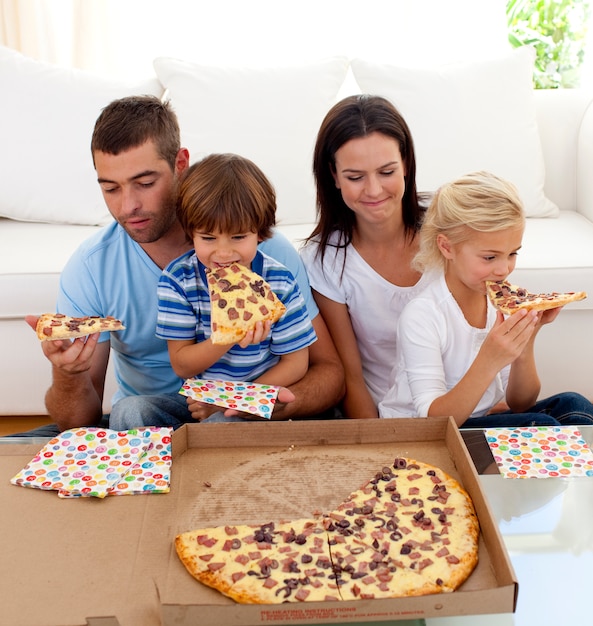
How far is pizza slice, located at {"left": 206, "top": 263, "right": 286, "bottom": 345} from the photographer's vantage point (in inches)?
63.9

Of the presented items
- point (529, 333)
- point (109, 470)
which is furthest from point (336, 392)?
point (109, 470)

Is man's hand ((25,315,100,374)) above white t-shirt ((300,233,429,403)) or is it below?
above

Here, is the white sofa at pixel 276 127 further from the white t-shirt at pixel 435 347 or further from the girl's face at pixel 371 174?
the white t-shirt at pixel 435 347

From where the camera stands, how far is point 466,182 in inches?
70.6

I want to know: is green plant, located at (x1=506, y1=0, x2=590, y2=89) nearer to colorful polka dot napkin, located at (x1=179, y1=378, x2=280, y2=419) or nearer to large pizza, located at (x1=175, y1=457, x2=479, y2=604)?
colorful polka dot napkin, located at (x1=179, y1=378, x2=280, y2=419)

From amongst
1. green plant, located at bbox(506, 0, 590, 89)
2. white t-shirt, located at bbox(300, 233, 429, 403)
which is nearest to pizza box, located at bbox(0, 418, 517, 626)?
white t-shirt, located at bbox(300, 233, 429, 403)

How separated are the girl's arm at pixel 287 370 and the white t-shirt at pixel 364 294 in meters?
0.34

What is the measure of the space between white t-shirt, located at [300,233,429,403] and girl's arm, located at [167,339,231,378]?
0.55 meters

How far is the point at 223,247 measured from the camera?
168 centimetres

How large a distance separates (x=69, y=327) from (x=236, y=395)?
1.26 ft

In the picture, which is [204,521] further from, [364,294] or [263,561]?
[364,294]

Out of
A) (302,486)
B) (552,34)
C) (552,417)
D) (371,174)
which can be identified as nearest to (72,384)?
(302,486)

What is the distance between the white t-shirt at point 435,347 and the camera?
1.79m

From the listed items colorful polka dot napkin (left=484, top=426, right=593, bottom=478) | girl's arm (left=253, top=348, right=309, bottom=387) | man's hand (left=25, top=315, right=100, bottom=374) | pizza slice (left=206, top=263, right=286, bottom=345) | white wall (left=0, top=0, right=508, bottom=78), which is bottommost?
girl's arm (left=253, top=348, right=309, bottom=387)
